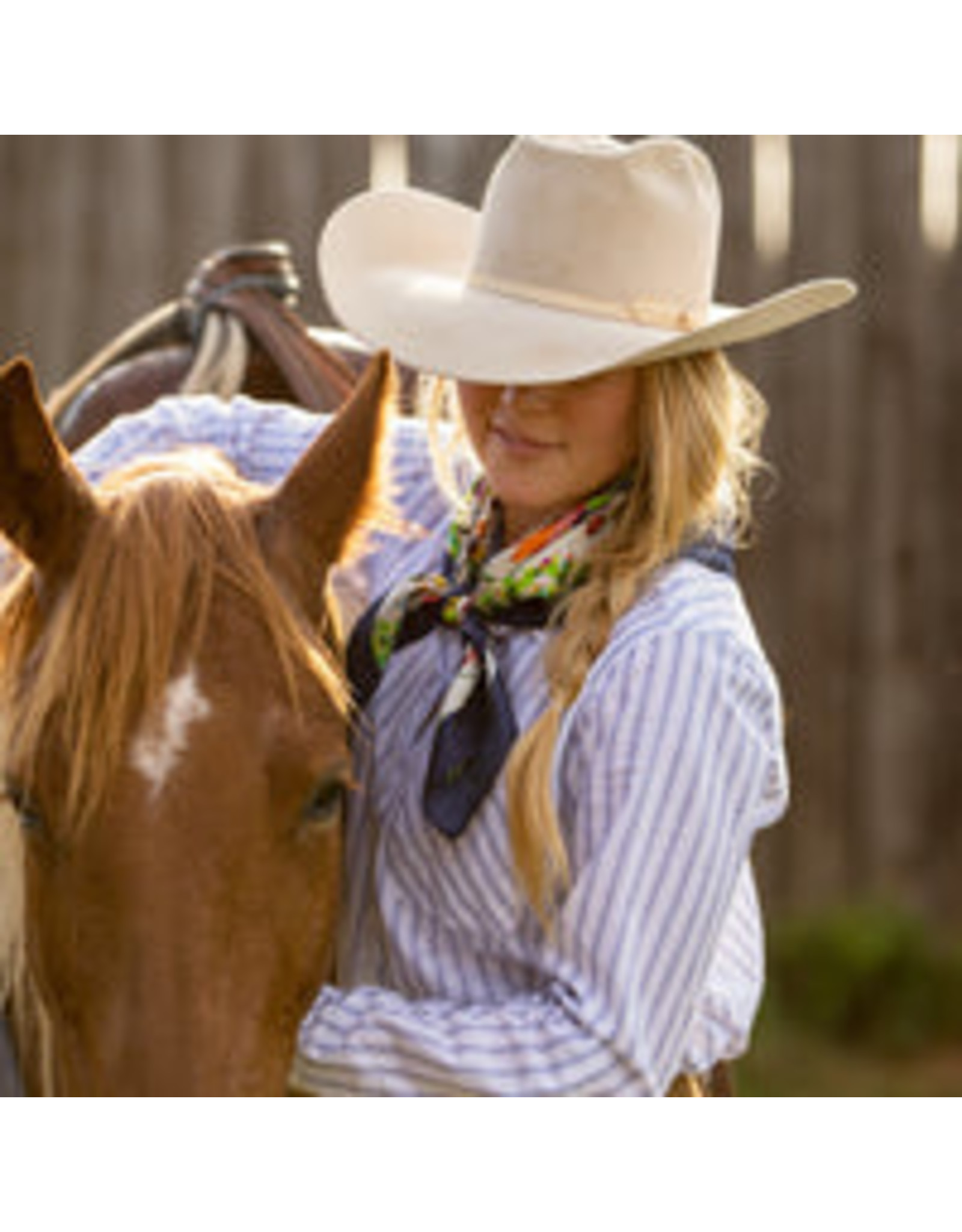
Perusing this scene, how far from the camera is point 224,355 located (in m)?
2.68

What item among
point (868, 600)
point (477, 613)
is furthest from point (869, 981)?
point (477, 613)

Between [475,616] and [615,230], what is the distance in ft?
1.45

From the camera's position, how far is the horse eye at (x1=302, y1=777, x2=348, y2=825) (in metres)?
1.63

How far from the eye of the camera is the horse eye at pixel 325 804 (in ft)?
5.35

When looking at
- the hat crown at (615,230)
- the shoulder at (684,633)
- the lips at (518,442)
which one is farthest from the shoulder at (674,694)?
the hat crown at (615,230)

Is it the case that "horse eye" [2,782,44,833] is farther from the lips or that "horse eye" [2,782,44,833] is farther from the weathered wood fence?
the weathered wood fence

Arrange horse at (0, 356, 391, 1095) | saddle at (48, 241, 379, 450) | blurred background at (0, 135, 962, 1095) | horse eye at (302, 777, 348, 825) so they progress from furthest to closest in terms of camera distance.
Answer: blurred background at (0, 135, 962, 1095) → saddle at (48, 241, 379, 450) → horse eye at (302, 777, 348, 825) → horse at (0, 356, 391, 1095)

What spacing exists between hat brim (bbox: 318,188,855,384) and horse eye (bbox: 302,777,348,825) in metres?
0.45

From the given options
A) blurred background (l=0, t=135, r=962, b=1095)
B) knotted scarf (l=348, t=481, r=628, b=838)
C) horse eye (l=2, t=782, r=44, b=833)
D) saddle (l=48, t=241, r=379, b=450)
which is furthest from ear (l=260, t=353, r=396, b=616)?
blurred background (l=0, t=135, r=962, b=1095)

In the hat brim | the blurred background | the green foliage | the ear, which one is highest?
the hat brim

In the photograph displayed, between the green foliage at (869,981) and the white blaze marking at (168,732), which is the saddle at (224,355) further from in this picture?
the green foliage at (869,981)

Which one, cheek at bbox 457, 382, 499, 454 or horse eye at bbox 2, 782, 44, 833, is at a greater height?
cheek at bbox 457, 382, 499, 454

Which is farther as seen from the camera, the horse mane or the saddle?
the saddle
